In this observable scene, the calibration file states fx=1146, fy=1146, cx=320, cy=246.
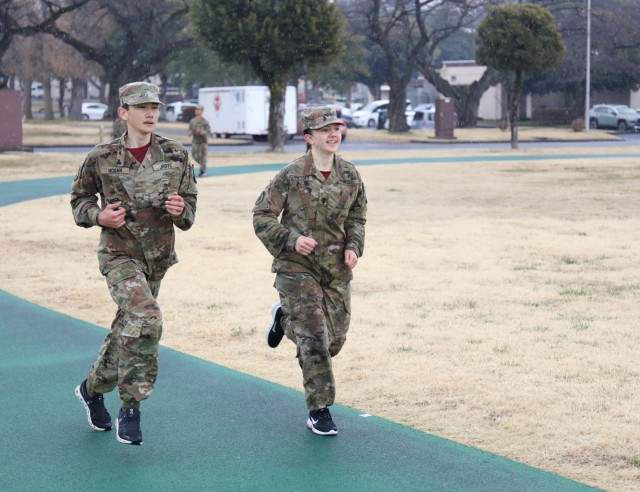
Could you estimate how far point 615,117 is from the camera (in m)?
58.6

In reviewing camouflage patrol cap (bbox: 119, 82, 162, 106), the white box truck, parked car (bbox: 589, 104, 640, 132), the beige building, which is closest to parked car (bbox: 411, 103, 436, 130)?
parked car (bbox: 589, 104, 640, 132)

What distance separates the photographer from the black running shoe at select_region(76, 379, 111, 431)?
6023mm

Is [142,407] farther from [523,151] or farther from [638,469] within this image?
[523,151]

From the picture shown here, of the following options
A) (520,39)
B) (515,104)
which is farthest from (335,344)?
(515,104)

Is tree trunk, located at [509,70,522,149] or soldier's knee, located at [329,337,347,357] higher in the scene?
tree trunk, located at [509,70,522,149]

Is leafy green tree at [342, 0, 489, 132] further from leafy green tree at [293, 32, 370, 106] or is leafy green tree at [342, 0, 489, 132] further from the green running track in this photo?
the green running track

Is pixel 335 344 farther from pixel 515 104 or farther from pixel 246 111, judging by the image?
pixel 246 111

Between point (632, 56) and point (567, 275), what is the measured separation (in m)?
56.6

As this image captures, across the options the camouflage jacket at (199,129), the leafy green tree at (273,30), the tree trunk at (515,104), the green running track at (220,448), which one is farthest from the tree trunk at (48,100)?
the green running track at (220,448)

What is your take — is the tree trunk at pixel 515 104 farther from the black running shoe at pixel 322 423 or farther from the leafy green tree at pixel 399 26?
the black running shoe at pixel 322 423

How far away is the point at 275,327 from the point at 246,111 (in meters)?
43.5

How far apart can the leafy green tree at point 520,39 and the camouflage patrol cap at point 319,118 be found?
32.4m

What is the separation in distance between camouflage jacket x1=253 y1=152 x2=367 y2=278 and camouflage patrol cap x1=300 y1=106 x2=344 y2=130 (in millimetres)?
192

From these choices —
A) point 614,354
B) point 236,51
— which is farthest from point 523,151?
point 614,354
